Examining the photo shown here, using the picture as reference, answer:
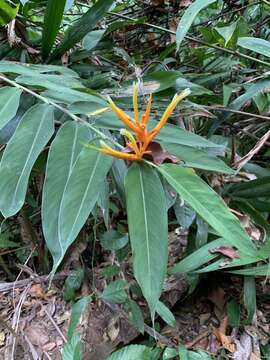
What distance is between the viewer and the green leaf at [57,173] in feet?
1.59

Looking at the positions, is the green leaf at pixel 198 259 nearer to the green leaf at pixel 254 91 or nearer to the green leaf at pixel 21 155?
the green leaf at pixel 254 91

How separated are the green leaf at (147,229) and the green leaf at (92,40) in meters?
0.63

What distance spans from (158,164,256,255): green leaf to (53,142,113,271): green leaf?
0.09 m

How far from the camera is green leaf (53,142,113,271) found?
0.44 m

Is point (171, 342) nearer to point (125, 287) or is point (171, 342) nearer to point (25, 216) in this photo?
point (125, 287)

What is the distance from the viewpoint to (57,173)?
0.50m

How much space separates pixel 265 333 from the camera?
90cm

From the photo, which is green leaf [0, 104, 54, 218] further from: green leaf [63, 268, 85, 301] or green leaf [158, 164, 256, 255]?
green leaf [63, 268, 85, 301]

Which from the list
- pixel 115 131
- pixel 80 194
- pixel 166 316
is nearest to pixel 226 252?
pixel 166 316

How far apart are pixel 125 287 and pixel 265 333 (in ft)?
1.12

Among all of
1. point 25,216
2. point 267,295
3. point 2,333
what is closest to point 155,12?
point 25,216

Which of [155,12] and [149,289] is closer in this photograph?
[149,289]

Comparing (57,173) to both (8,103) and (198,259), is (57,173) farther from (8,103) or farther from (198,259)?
(198,259)

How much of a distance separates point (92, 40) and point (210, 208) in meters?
0.73
